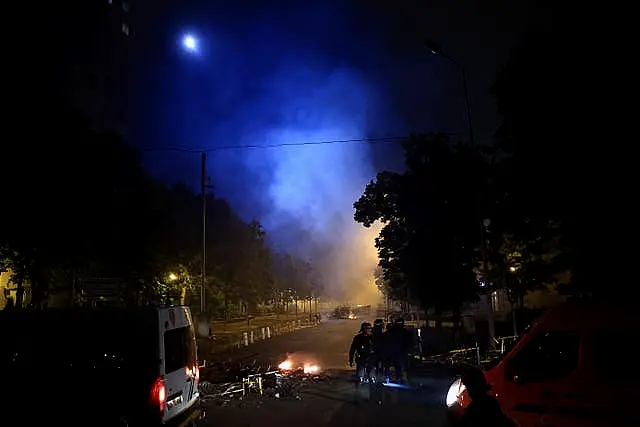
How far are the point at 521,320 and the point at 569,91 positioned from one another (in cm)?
2205

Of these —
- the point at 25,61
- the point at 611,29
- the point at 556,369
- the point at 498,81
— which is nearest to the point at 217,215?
the point at 25,61

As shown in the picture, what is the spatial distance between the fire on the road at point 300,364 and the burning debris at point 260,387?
12 cm

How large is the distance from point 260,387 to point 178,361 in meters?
6.87

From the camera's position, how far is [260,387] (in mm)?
13305

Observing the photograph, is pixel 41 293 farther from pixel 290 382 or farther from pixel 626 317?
pixel 626 317

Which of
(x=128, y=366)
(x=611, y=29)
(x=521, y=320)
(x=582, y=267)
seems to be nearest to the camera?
(x=128, y=366)

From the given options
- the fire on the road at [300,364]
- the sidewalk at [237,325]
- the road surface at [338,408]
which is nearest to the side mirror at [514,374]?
the road surface at [338,408]

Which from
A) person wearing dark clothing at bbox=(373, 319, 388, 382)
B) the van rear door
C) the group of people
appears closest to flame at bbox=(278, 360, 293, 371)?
the group of people

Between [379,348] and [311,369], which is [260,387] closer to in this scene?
[379,348]

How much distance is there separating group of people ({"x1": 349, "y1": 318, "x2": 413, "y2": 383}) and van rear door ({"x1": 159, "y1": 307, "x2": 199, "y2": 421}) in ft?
19.0

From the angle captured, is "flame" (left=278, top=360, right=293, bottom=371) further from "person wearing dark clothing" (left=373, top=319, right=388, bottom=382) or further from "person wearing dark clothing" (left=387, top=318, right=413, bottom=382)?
"person wearing dark clothing" (left=387, top=318, right=413, bottom=382)

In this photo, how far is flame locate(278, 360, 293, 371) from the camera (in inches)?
707

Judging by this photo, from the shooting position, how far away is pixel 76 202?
16.9 metres

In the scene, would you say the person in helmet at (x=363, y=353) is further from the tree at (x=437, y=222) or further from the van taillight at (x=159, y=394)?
the tree at (x=437, y=222)
